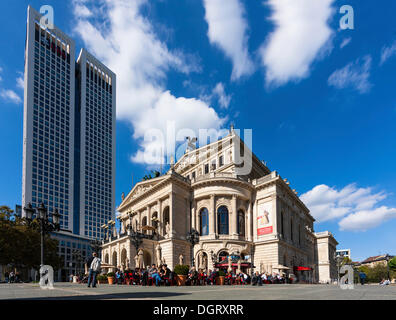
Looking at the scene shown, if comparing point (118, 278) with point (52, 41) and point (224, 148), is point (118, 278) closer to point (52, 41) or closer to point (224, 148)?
point (224, 148)

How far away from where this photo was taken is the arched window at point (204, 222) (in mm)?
42919

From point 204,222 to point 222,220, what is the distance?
2519 millimetres

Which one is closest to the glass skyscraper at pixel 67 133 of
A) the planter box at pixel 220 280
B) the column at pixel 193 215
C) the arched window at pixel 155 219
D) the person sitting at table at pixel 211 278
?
the arched window at pixel 155 219

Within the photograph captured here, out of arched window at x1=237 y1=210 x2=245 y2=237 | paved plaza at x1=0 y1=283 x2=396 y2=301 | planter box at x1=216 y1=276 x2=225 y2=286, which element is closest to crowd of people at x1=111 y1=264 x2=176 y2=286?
planter box at x1=216 y1=276 x2=225 y2=286

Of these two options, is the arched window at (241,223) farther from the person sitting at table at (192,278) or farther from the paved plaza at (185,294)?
the paved plaza at (185,294)

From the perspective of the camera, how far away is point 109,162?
118562mm

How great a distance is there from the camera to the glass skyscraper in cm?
→ 9506

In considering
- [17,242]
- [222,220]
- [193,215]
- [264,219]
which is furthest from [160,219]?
[17,242]

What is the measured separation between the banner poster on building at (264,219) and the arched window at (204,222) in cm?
731

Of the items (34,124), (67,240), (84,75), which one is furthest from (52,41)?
(67,240)

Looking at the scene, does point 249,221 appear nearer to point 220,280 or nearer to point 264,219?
point 264,219

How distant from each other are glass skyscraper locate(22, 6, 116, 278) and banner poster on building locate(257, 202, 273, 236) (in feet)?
214

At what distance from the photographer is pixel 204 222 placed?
142 feet

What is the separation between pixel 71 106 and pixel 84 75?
13.8 meters
